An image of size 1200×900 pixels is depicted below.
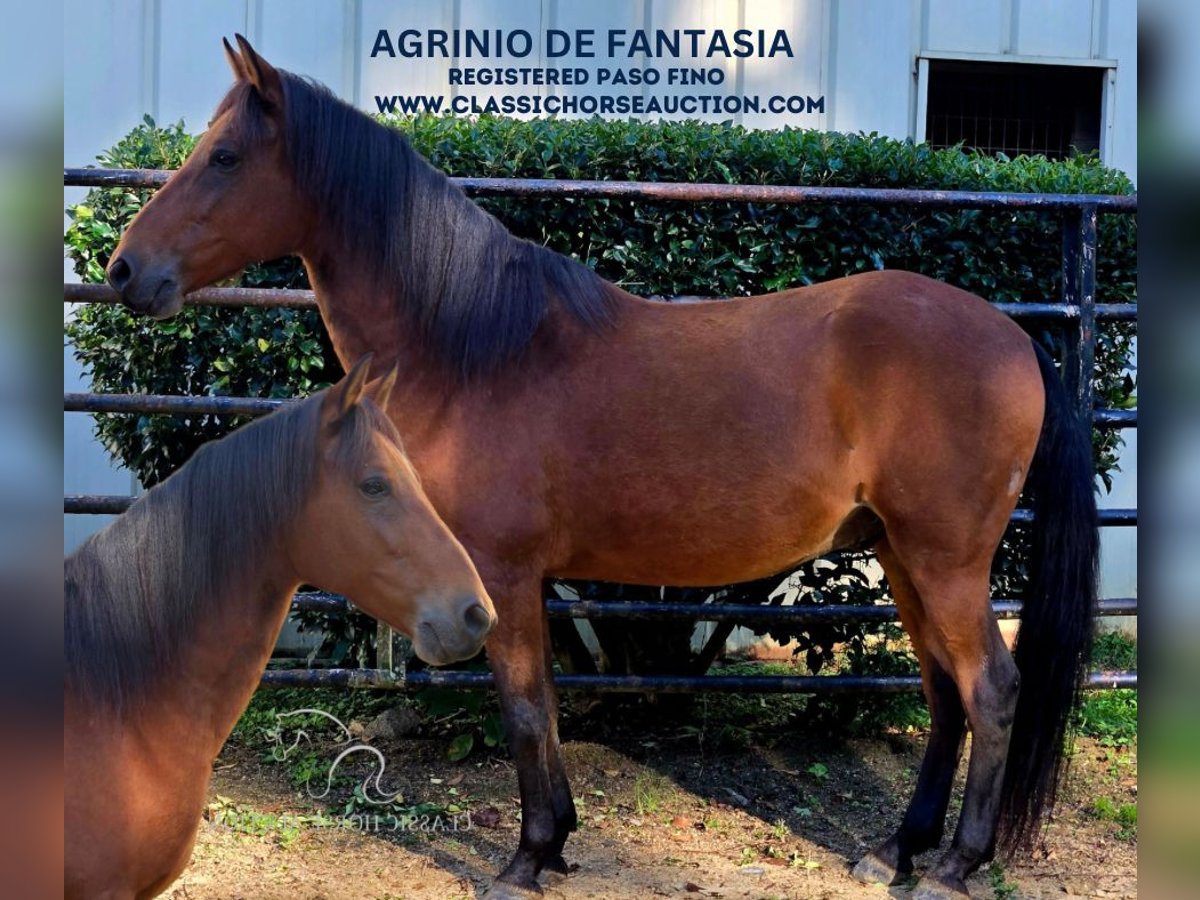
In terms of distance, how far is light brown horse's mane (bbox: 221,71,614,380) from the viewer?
3.44 m

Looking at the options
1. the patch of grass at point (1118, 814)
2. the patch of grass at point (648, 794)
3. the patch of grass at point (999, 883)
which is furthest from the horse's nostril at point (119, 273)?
the patch of grass at point (1118, 814)

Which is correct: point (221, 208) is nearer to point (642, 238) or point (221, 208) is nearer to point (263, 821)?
point (642, 238)

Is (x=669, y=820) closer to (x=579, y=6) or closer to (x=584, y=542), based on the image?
(x=584, y=542)

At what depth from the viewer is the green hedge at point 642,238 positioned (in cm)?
445

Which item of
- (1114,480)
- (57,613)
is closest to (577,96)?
(1114,480)

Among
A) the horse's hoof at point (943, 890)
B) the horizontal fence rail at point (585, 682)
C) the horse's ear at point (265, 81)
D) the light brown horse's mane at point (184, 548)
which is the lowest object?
the horse's hoof at point (943, 890)

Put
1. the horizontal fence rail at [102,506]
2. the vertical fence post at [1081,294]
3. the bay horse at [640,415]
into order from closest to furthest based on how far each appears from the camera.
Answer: the bay horse at [640,415] → the horizontal fence rail at [102,506] → the vertical fence post at [1081,294]

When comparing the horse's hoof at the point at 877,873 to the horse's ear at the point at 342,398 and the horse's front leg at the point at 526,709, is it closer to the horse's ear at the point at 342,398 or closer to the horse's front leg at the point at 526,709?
the horse's front leg at the point at 526,709

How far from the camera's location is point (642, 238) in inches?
176

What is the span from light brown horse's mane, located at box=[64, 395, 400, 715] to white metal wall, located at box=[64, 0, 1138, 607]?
4262 mm

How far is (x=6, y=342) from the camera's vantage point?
796 mm

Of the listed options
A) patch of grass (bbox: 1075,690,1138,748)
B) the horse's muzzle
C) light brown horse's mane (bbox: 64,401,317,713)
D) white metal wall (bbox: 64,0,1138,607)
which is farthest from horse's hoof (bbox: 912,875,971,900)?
white metal wall (bbox: 64,0,1138,607)

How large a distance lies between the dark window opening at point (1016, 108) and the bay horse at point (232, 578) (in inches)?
198

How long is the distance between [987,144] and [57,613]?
6.52m
